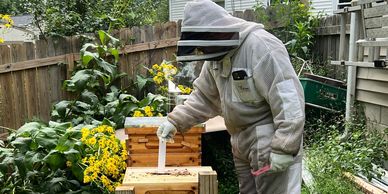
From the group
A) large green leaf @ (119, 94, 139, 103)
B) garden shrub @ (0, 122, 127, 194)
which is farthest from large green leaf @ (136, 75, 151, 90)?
garden shrub @ (0, 122, 127, 194)

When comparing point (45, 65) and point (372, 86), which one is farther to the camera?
point (45, 65)

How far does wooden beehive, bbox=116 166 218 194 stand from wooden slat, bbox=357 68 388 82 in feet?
7.98

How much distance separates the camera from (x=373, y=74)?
427 centimetres

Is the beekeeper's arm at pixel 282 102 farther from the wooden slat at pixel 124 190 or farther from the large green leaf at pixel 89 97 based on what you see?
the large green leaf at pixel 89 97

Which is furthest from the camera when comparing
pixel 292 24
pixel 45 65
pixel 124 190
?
pixel 292 24

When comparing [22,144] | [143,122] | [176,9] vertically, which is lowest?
[22,144]

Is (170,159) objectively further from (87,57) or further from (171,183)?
(87,57)

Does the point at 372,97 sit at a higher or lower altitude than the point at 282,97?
lower

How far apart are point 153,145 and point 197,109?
2.22 feet

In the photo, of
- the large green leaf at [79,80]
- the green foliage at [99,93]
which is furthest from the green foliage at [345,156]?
the large green leaf at [79,80]

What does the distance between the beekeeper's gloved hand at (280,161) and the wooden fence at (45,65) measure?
12.5ft

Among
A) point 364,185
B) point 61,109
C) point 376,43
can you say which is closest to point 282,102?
point 364,185

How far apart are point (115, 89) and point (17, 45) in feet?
4.06

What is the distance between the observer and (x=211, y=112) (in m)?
2.75
